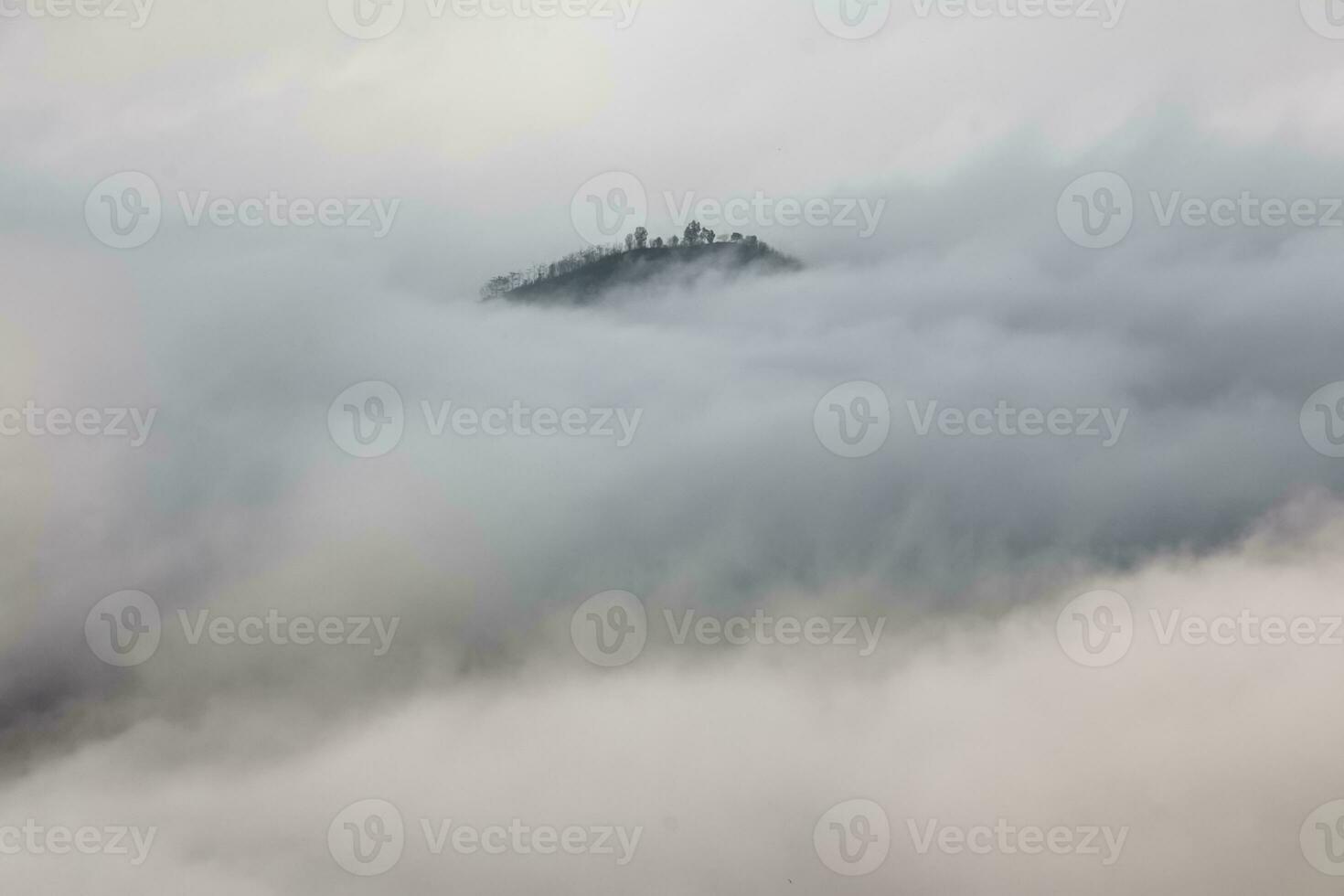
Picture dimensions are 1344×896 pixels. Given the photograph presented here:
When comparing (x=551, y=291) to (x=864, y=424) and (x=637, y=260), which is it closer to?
(x=637, y=260)

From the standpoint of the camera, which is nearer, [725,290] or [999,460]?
[999,460]

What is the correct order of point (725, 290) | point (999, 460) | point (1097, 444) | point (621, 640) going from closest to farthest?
1. point (621, 640)
2. point (999, 460)
3. point (1097, 444)
4. point (725, 290)

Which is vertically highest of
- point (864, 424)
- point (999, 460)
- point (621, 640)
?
point (999, 460)

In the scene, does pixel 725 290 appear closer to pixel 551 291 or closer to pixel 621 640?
pixel 551 291

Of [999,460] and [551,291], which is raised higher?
[551,291]

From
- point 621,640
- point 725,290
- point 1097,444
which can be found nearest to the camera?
point 621,640

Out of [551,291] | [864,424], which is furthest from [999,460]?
[864,424]
